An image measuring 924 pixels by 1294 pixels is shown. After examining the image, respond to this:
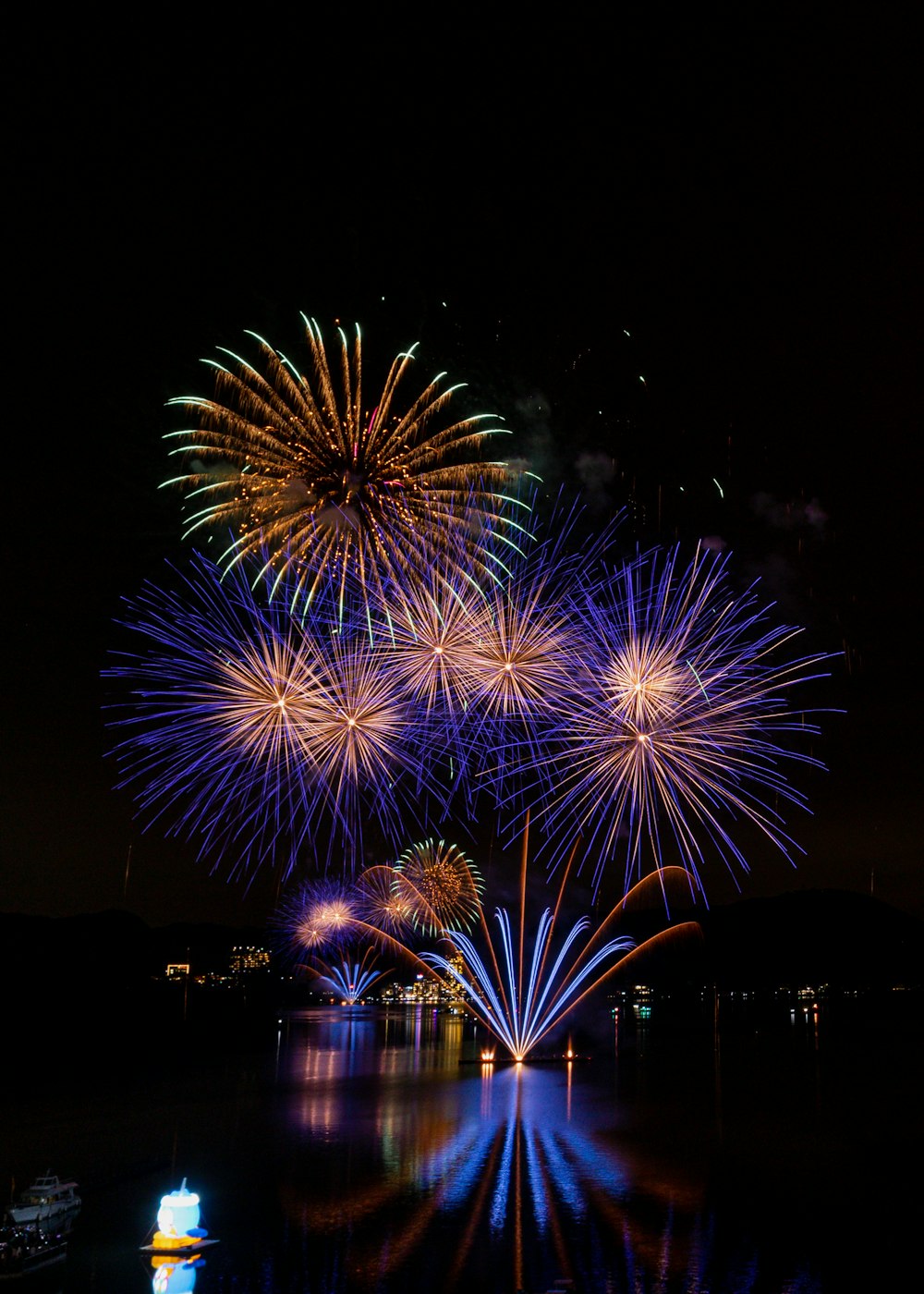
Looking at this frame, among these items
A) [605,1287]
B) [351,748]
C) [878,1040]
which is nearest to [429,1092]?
[351,748]

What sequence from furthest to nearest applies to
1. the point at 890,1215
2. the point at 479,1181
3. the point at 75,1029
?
the point at 75,1029 → the point at 479,1181 → the point at 890,1215

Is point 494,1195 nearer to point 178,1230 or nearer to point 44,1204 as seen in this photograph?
point 178,1230

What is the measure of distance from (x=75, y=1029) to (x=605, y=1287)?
112 m

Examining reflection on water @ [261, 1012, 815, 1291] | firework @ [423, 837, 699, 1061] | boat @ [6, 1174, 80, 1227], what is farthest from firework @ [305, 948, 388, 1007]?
boat @ [6, 1174, 80, 1227]

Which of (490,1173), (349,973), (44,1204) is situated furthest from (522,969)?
(349,973)

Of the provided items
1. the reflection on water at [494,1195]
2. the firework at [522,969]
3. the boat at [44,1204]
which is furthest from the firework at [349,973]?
the boat at [44,1204]

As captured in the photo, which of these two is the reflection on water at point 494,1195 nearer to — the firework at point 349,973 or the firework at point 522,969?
the firework at point 522,969

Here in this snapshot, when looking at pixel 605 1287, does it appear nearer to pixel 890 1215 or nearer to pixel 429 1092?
pixel 890 1215

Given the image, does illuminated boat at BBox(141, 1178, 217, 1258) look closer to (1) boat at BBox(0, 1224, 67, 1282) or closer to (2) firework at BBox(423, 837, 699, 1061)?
(1) boat at BBox(0, 1224, 67, 1282)

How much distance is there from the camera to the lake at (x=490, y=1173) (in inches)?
766

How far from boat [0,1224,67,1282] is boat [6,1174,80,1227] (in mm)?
184

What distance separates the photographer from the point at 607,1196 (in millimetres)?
25406

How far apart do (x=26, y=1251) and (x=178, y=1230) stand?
107 inches

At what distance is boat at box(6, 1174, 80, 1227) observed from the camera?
20453 mm
